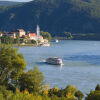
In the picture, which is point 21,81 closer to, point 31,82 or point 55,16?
point 31,82

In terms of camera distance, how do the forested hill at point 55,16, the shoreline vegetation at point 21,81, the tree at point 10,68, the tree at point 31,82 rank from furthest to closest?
the forested hill at point 55,16 < the tree at point 10,68 < the tree at point 31,82 < the shoreline vegetation at point 21,81

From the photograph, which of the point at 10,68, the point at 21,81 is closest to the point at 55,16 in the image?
the point at 10,68

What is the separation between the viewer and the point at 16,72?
959cm

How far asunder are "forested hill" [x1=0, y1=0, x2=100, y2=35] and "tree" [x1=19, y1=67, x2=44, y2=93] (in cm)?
6338

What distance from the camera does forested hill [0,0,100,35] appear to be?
76.2 m

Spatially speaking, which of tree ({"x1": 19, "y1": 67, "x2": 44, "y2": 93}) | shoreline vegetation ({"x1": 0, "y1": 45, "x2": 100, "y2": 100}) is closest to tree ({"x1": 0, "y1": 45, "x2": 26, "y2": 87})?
shoreline vegetation ({"x1": 0, "y1": 45, "x2": 100, "y2": 100})

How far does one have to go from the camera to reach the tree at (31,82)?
29.9 ft

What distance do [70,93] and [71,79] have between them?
4539 mm

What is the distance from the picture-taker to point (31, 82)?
9125 millimetres

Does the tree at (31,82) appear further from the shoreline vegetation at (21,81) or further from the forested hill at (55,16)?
the forested hill at (55,16)

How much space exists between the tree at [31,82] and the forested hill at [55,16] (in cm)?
6338

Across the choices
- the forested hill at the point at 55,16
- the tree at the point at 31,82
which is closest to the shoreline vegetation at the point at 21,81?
the tree at the point at 31,82

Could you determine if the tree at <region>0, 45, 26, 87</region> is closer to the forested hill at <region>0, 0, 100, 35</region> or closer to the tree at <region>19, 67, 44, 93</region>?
the tree at <region>19, 67, 44, 93</region>

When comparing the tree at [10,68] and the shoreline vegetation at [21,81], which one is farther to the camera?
the tree at [10,68]
